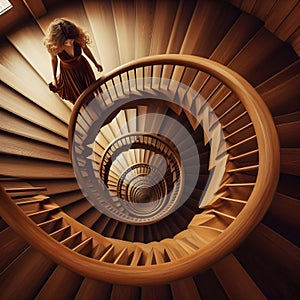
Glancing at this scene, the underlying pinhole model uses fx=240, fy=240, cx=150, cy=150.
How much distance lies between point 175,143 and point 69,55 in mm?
3120

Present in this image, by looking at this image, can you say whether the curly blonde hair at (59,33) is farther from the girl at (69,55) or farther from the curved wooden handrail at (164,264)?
the curved wooden handrail at (164,264)

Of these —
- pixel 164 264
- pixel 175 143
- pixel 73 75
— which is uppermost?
pixel 73 75

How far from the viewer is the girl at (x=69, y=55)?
8.25 feet

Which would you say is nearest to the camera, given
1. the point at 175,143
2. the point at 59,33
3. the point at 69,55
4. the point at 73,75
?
the point at 59,33

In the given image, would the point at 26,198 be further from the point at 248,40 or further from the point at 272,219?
the point at 248,40

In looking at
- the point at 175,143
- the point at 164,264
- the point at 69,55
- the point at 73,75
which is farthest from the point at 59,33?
the point at 175,143

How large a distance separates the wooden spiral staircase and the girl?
216mm

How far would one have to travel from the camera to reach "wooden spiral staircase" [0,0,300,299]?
1756 mm

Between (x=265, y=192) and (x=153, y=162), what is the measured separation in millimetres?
6947

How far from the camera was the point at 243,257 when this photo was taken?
209cm

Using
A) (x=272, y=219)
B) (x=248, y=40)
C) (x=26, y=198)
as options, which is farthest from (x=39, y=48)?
(x=272, y=219)

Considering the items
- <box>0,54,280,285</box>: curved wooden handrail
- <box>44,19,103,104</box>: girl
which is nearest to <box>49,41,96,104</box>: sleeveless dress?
<box>44,19,103,104</box>: girl

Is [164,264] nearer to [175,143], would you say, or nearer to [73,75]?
[73,75]

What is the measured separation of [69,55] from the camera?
2.73 m
